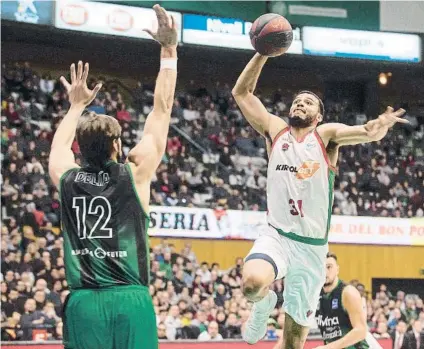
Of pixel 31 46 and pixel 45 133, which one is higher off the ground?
pixel 31 46

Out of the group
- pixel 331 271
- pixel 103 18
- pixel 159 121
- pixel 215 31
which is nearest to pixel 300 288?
pixel 331 271

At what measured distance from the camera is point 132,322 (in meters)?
4.95

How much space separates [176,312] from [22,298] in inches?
109

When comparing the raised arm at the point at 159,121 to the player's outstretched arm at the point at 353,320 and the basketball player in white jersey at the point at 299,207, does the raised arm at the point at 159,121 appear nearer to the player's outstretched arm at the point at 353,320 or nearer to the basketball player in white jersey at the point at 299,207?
the basketball player in white jersey at the point at 299,207

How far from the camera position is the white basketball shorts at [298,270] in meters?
7.71

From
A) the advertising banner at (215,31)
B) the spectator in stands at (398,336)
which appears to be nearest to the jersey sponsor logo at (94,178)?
the spectator in stands at (398,336)

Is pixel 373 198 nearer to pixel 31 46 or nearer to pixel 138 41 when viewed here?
pixel 138 41

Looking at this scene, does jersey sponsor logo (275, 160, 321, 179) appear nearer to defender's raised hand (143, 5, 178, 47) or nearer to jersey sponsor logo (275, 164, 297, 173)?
jersey sponsor logo (275, 164, 297, 173)

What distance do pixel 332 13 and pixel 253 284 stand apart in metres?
20.6

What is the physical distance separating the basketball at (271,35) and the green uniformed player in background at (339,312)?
2765 millimetres

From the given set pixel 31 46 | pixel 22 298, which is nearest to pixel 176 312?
pixel 22 298

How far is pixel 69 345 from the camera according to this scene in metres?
5.09

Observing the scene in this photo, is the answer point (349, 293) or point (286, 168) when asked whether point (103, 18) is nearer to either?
point (349, 293)

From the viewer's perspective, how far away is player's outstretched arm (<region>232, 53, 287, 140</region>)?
26.0ft
